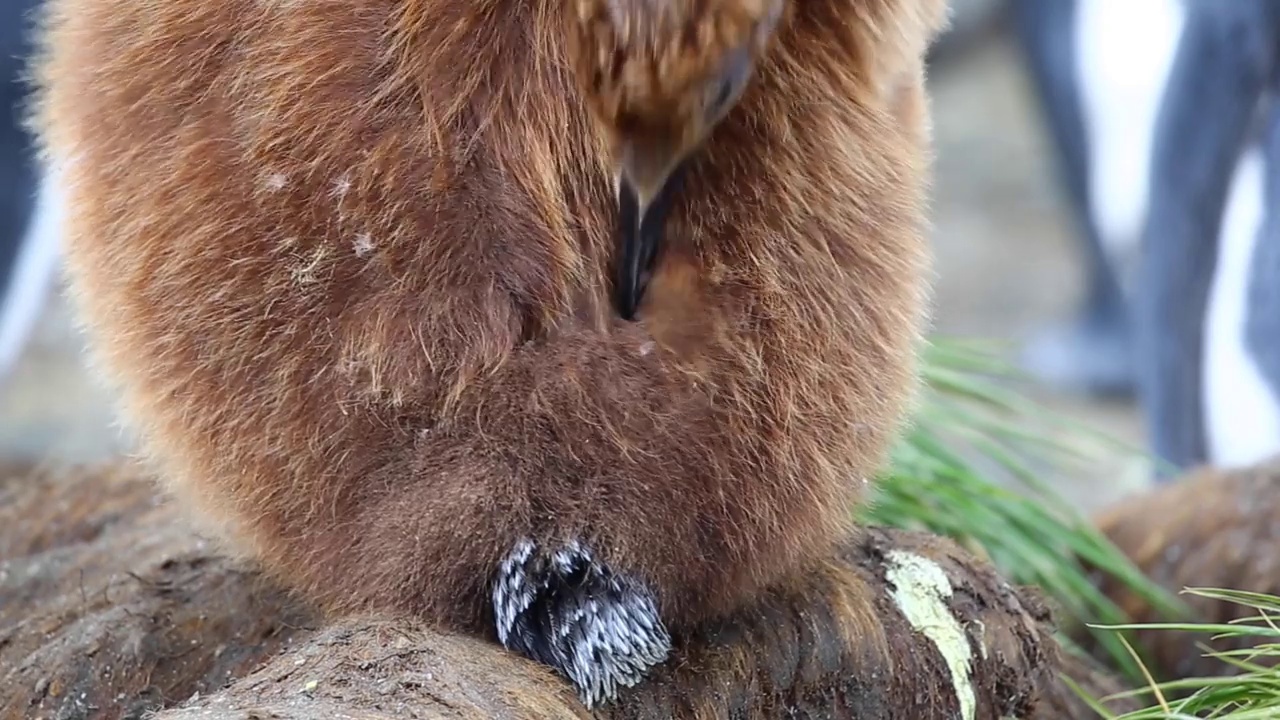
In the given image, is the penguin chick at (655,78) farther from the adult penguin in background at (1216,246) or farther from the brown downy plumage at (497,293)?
the adult penguin in background at (1216,246)

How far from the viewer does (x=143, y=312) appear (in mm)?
543

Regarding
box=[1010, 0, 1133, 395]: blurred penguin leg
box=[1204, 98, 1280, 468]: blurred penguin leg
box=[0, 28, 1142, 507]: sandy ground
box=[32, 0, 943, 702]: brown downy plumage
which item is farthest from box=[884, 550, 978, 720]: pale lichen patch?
box=[1010, 0, 1133, 395]: blurred penguin leg

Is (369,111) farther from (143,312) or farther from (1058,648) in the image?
(1058,648)

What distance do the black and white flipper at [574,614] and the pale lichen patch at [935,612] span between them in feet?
0.44

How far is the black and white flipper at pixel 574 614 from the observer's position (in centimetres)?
51

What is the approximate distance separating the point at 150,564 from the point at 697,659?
30 cm

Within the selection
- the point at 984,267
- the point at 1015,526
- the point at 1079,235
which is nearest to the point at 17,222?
the point at 1015,526

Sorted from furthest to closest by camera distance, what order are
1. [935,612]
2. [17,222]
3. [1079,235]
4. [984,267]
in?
1. [984,267]
2. [1079,235]
3. [17,222]
4. [935,612]

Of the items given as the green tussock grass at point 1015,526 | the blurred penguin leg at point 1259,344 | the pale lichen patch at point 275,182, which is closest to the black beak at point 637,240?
the pale lichen patch at point 275,182

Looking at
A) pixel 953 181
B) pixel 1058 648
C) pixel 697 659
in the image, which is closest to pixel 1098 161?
pixel 953 181

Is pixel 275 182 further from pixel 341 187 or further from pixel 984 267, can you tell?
pixel 984 267

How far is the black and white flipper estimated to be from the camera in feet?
1.68

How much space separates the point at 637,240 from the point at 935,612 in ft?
0.70

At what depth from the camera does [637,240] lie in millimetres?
518
